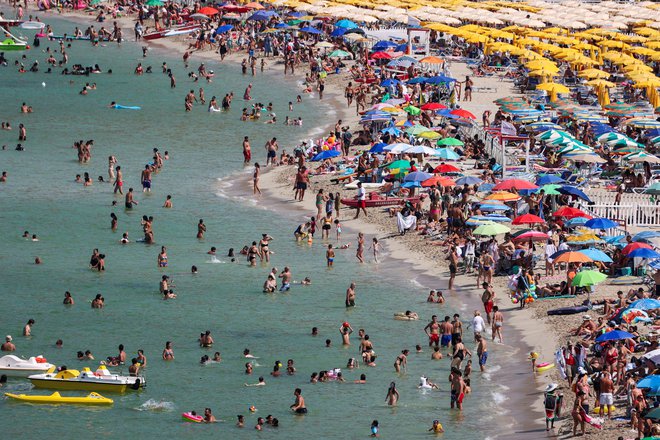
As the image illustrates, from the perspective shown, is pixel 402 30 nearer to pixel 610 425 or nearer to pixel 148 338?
pixel 148 338

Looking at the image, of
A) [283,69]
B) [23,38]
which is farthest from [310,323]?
[23,38]

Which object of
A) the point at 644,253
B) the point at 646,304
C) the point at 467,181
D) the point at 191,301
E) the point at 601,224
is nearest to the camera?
the point at 646,304

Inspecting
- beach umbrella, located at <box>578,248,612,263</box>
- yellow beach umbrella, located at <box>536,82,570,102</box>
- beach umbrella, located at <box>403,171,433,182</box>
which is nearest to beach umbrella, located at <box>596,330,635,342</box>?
beach umbrella, located at <box>578,248,612,263</box>

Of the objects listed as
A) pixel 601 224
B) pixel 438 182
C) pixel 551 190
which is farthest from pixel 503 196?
pixel 601 224

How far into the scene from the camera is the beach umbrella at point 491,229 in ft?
151

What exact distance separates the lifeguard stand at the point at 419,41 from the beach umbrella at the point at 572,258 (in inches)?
1546

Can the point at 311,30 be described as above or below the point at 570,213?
below

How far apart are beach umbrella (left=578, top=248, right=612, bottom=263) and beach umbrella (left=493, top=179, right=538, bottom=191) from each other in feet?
22.5

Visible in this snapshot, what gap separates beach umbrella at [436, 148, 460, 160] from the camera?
56.4m

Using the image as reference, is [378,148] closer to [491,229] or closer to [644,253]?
[491,229]

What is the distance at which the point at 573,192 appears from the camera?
48.7 metres

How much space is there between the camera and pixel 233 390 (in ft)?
126

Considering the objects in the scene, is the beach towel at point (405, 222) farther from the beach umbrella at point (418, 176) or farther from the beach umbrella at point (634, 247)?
the beach umbrella at point (634, 247)

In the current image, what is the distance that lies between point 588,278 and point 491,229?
524 cm
